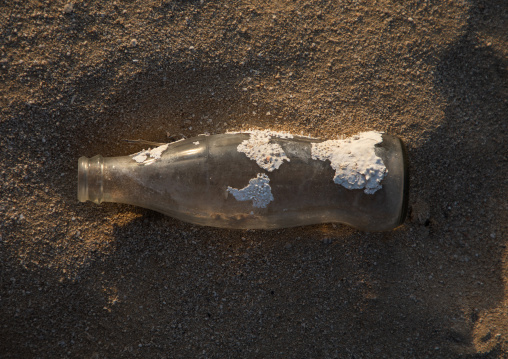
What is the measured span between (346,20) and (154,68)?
29.8 inches

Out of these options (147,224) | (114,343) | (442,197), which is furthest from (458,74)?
(114,343)

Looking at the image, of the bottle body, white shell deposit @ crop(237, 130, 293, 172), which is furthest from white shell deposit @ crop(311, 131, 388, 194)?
white shell deposit @ crop(237, 130, 293, 172)

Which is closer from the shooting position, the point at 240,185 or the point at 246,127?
the point at 240,185

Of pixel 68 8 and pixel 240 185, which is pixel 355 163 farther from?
pixel 68 8

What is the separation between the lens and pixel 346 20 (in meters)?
1.43

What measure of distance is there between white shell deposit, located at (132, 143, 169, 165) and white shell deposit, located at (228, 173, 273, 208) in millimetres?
287

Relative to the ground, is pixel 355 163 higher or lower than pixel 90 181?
higher

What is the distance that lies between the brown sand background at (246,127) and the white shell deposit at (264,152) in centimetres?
18

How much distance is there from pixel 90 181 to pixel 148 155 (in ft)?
0.70

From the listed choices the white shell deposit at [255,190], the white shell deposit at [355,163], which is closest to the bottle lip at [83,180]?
the white shell deposit at [255,190]

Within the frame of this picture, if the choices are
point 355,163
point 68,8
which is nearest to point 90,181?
point 68,8

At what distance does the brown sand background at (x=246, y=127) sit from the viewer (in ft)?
4.44

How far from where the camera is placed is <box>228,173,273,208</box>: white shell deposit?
1230 mm

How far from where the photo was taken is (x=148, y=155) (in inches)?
51.2
